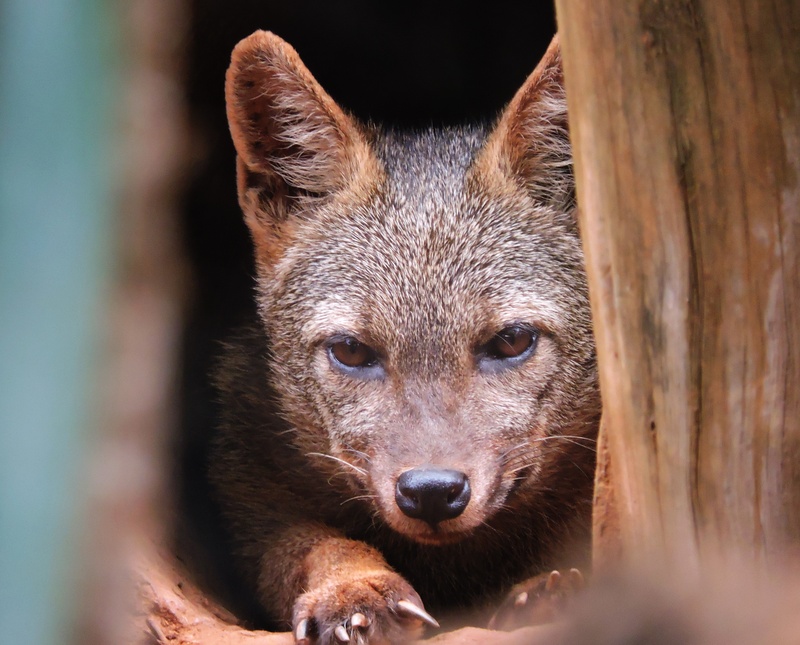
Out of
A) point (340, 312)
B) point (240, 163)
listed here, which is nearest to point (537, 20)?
point (240, 163)

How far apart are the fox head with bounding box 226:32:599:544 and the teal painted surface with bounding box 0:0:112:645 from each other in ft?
3.68

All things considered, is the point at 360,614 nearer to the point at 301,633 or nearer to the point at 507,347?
the point at 301,633

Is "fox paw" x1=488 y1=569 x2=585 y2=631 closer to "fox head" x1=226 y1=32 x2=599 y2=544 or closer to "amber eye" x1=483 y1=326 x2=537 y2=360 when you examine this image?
"fox head" x1=226 y1=32 x2=599 y2=544

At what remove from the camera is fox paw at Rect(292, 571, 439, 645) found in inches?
114

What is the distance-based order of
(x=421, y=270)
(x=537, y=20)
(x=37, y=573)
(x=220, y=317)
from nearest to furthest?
(x=37, y=573) < (x=421, y=270) < (x=220, y=317) < (x=537, y=20)

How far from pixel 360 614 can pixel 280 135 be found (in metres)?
2.04

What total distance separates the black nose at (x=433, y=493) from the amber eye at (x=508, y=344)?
0.61 m

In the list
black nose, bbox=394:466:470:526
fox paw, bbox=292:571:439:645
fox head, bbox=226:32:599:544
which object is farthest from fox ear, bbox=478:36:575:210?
fox paw, bbox=292:571:439:645

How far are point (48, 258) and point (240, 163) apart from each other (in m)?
1.67

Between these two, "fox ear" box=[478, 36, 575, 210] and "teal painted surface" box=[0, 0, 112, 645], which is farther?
"fox ear" box=[478, 36, 575, 210]

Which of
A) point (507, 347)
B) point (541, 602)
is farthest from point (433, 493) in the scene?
point (507, 347)

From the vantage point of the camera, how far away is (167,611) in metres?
3.09

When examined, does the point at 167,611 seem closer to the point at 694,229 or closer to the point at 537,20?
the point at 694,229

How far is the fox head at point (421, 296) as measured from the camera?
3268 mm
